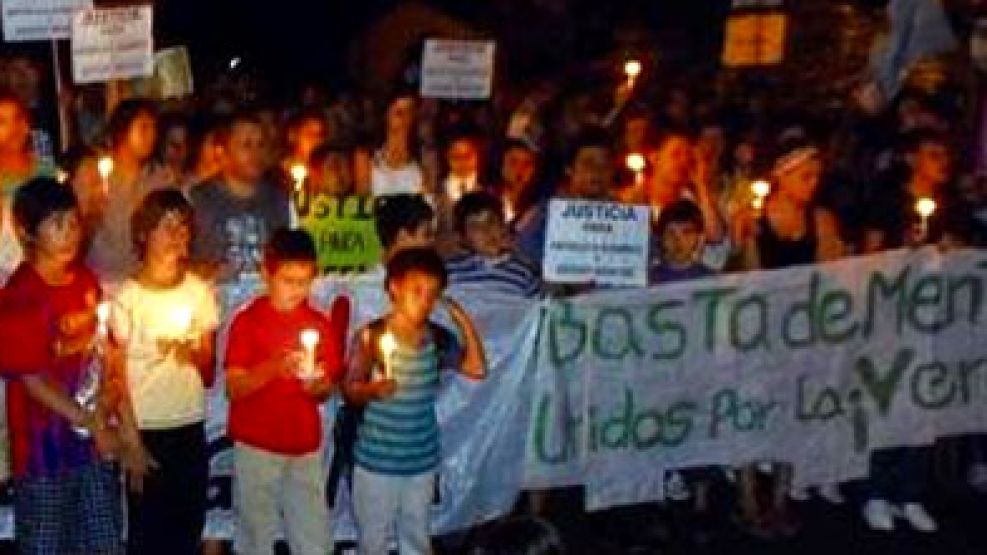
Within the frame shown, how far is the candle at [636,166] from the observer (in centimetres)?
1205

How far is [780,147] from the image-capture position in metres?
12.6

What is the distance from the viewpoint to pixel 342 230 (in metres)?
11.4

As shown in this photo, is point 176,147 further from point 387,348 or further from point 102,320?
point 102,320

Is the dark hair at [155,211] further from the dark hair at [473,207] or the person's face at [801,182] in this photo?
the person's face at [801,182]

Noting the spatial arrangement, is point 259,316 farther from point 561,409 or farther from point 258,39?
point 258,39

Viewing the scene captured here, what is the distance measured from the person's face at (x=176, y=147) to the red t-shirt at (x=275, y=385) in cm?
238

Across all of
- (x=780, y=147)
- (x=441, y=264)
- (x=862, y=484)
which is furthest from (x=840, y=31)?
(x=441, y=264)

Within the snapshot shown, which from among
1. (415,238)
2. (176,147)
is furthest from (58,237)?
(176,147)

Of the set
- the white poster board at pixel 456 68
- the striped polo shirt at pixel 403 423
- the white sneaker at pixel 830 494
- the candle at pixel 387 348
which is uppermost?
the white poster board at pixel 456 68

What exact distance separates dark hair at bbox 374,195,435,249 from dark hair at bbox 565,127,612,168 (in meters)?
1.66

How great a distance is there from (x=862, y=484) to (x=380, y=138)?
301 centimetres

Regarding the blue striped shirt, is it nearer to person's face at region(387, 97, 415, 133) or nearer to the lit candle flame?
the lit candle flame

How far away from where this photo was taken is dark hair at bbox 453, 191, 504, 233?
33.4 feet

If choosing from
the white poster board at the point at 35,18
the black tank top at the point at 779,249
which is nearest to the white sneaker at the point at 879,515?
the black tank top at the point at 779,249
